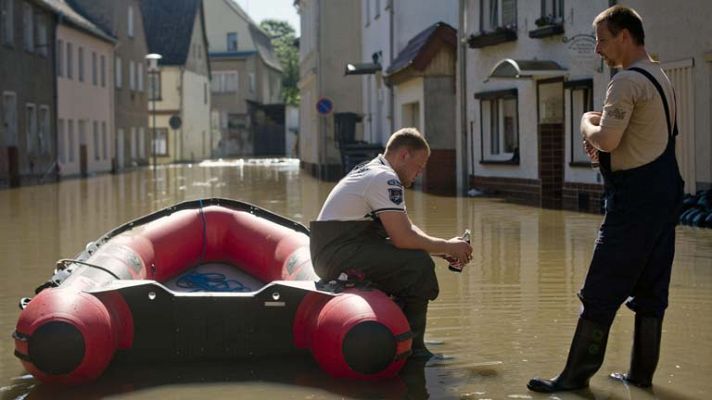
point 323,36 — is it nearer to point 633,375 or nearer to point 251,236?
point 251,236

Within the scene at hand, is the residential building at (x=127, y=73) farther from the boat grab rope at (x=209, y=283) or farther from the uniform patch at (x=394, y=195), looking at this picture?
the uniform patch at (x=394, y=195)

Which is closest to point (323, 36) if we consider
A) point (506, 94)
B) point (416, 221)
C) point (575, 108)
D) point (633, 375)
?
point (506, 94)

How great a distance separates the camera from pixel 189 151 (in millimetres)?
72688

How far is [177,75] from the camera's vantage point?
69.5 meters

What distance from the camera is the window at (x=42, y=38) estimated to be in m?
39.3

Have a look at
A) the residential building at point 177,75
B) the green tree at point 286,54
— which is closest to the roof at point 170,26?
the residential building at point 177,75

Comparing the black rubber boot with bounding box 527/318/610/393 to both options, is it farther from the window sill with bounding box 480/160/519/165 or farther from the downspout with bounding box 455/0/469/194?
the downspout with bounding box 455/0/469/194

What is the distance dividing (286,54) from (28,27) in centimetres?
8436

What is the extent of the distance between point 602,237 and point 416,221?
468 inches

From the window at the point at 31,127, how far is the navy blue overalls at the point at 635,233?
33.2m

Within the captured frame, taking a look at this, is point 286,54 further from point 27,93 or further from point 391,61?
point 391,61

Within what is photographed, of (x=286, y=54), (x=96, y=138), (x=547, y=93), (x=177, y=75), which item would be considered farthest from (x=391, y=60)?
(x=286, y=54)

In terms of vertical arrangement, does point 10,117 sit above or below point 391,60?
below

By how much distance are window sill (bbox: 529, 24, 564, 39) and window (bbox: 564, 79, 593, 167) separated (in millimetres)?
1016
